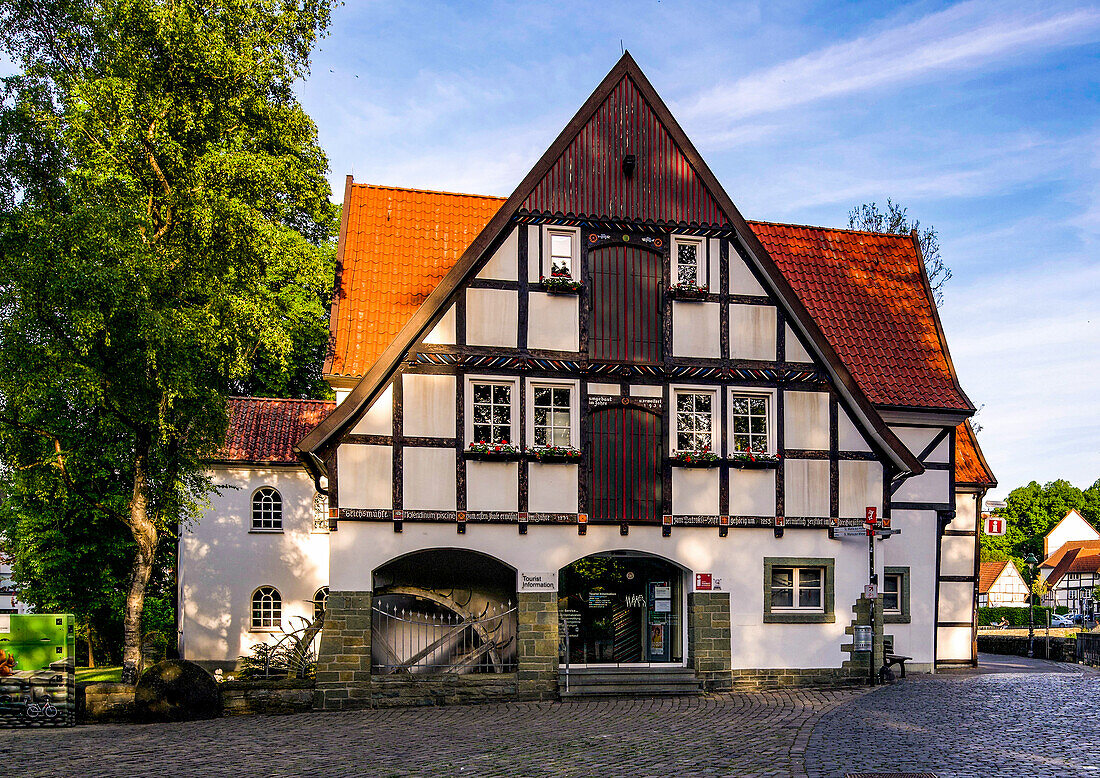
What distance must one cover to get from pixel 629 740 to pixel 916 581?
445 inches

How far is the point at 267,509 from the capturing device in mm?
27469

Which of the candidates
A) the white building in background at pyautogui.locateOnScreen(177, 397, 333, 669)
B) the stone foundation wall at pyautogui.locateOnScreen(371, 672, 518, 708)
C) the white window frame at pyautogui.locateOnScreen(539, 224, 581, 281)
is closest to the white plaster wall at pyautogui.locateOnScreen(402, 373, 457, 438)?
the white window frame at pyautogui.locateOnScreen(539, 224, 581, 281)

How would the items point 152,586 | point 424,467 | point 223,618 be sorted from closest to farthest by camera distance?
point 424,467, point 223,618, point 152,586

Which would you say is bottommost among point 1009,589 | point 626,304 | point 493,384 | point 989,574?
point 1009,589

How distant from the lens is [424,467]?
1878 centimetres

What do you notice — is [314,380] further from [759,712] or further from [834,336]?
[759,712]

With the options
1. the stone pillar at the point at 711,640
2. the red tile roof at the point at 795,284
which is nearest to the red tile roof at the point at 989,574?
the red tile roof at the point at 795,284

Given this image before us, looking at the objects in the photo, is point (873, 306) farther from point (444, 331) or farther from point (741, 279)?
point (444, 331)

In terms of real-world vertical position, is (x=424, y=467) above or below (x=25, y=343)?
below

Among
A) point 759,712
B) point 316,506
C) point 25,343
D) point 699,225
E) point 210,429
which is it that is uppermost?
point 699,225

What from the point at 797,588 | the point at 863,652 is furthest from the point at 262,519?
the point at 863,652

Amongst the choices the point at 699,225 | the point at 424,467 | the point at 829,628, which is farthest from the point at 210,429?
the point at 829,628

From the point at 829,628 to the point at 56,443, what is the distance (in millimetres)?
14762

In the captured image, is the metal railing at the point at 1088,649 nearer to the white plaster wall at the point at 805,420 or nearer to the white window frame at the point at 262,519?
the white plaster wall at the point at 805,420
